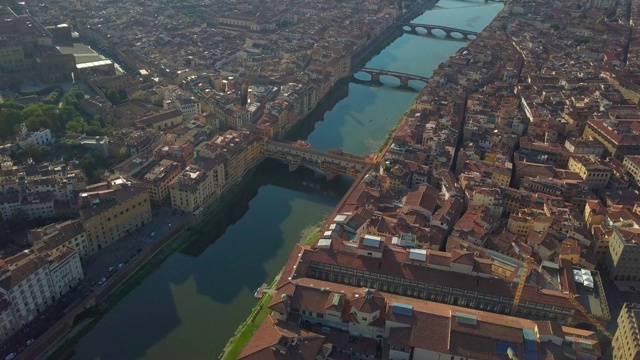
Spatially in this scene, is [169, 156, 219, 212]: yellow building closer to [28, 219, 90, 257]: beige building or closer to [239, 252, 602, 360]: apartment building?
[28, 219, 90, 257]: beige building

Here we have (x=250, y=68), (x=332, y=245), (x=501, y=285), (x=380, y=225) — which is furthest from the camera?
(x=250, y=68)

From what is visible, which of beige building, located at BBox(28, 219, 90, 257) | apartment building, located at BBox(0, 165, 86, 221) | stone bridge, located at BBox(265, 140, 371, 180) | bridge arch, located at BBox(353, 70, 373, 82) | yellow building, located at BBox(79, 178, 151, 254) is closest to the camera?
beige building, located at BBox(28, 219, 90, 257)

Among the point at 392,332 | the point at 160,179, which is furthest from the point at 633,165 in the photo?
the point at 160,179

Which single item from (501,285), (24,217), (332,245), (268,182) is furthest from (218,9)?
(501,285)

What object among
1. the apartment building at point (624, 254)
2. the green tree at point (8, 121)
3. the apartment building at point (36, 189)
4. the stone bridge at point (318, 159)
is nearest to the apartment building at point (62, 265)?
the apartment building at point (36, 189)

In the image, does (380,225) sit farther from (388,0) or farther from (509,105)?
(388,0)

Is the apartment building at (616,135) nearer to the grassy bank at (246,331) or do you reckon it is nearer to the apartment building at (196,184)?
the grassy bank at (246,331)

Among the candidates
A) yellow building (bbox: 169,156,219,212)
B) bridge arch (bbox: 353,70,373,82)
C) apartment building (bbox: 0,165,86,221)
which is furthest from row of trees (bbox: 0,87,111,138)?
bridge arch (bbox: 353,70,373,82)
